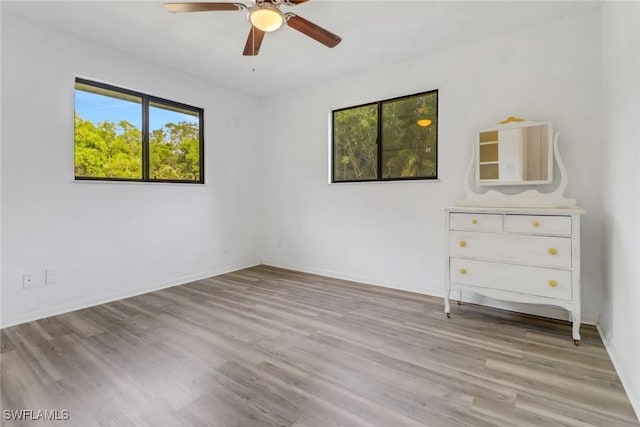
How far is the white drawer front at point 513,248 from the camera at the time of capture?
2.17m

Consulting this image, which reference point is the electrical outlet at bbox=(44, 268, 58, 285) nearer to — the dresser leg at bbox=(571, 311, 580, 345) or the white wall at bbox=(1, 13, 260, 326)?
the white wall at bbox=(1, 13, 260, 326)

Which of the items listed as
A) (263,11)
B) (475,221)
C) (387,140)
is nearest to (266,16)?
(263,11)

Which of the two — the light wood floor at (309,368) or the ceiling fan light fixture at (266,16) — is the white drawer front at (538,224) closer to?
the light wood floor at (309,368)

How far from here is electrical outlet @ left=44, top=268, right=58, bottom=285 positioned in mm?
2652

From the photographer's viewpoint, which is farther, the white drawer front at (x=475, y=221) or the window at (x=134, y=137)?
the window at (x=134, y=137)

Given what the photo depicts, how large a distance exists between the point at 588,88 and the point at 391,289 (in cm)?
246

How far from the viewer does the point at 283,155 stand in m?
4.45

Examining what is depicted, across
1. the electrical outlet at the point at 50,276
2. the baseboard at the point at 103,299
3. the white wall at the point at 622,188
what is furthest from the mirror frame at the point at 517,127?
the electrical outlet at the point at 50,276

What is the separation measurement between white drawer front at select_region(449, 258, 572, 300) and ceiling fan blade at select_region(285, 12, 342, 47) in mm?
2026

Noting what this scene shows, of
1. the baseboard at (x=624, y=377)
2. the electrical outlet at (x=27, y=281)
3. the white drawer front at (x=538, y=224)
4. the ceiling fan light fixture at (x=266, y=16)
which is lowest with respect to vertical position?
the baseboard at (x=624, y=377)

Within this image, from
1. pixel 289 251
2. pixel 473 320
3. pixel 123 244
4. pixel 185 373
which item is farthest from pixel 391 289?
pixel 123 244

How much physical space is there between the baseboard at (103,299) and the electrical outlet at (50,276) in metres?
0.23

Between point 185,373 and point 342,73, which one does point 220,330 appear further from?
point 342,73

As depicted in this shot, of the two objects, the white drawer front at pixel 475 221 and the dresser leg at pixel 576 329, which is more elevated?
the white drawer front at pixel 475 221
